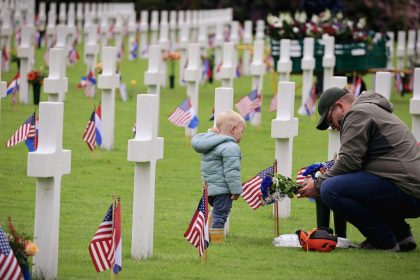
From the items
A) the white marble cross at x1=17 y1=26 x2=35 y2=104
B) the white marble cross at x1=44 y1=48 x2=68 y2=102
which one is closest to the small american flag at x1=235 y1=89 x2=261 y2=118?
the white marble cross at x1=44 y1=48 x2=68 y2=102

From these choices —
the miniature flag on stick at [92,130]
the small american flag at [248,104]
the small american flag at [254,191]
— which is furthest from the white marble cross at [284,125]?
the small american flag at [248,104]

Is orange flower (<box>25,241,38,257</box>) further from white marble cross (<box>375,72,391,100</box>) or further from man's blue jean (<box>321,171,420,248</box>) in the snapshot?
white marble cross (<box>375,72,391,100</box>)

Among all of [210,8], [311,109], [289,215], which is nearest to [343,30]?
[311,109]

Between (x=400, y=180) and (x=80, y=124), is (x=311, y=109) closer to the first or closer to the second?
(x=80, y=124)

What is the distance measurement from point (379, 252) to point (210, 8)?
40990 mm

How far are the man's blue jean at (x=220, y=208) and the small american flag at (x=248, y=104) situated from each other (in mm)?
6786

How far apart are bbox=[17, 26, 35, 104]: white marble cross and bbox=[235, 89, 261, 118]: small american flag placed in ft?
16.2

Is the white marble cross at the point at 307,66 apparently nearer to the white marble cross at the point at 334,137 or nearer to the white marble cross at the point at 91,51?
the white marble cross at the point at 91,51

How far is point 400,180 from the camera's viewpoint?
10359mm

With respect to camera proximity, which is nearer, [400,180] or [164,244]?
[400,180]

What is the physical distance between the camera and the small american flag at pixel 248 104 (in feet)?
59.1

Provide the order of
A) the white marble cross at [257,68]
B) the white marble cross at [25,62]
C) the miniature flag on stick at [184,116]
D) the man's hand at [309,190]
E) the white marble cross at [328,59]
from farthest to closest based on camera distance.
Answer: the white marble cross at [328,59]
the white marble cross at [25,62]
the white marble cross at [257,68]
the miniature flag on stick at [184,116]
the man's hand at [309,190]

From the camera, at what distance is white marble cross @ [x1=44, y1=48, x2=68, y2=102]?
16828 mm

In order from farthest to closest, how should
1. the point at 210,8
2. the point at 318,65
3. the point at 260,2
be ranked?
1. the point at 210,8
2. the point at 260,2
3. the point at 318,65
